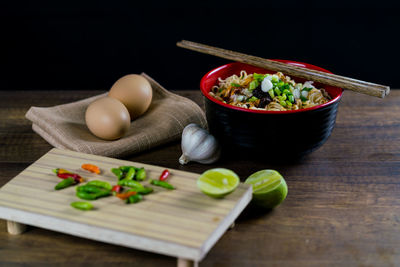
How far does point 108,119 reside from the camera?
2174mm

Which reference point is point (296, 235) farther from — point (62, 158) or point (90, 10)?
point (90, 10)

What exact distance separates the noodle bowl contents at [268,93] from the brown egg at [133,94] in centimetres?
A: 34

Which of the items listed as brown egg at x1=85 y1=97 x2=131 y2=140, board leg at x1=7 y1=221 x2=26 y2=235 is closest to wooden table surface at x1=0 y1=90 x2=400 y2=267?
board leg at x1=7 y1=221 x2=26 y2=235

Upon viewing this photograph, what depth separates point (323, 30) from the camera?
366 centimetres

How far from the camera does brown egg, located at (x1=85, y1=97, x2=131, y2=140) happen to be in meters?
2.18

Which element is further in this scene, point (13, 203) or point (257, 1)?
point (257, 1)

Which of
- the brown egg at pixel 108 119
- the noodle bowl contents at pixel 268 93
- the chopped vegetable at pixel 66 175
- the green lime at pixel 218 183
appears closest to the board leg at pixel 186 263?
the green lime at pixel 218 183

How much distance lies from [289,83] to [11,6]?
2250mm

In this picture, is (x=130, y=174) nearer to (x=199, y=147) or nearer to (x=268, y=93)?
(x=199, y=147)

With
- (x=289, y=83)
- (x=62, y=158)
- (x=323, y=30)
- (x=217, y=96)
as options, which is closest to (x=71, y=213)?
(x=62, y=158)

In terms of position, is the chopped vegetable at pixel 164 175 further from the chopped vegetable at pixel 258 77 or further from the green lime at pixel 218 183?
the chopped vegetable at pixel 258 77

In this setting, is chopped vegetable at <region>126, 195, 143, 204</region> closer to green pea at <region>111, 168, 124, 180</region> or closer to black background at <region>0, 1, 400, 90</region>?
green pea at <region>111, 168, 124, 180</region>

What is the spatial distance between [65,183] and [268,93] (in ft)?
2.74

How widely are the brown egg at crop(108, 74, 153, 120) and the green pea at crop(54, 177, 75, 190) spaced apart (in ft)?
2.31
